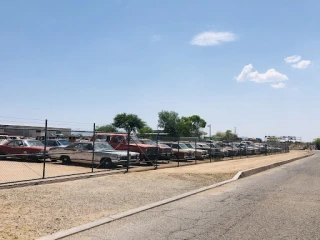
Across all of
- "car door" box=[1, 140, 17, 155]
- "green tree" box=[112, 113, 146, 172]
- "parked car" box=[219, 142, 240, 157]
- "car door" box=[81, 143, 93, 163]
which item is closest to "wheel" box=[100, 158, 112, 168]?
"car door" box=[81, 143, 93, 163]

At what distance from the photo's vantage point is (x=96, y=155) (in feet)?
55.6

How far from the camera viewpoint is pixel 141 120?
389 ft

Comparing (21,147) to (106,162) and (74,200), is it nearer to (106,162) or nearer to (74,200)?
(106,162)

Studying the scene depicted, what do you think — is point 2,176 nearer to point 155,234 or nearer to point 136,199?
point 136,199

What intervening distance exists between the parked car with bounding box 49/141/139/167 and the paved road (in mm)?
7189

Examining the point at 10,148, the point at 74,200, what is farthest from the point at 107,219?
the point at 10,148

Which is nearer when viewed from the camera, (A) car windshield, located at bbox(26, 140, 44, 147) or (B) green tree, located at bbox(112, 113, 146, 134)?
(A) car windshield, located at bbox(26, 140, 44, 147)

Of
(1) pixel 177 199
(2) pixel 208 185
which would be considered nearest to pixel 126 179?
(2) pixel 208 185

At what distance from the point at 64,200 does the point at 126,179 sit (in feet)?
15.4

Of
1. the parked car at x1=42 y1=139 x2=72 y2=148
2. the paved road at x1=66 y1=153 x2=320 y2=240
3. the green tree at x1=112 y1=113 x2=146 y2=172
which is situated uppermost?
the green tree at x1=112 y1=113 x2=146 y2=172

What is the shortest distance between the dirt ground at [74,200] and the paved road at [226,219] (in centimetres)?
84

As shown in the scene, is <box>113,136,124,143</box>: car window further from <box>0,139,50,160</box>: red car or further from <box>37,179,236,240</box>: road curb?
<box>37,179,236,240</box>: road curb

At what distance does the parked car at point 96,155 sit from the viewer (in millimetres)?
16656

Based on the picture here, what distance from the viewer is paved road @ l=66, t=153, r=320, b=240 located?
598 centimetres
